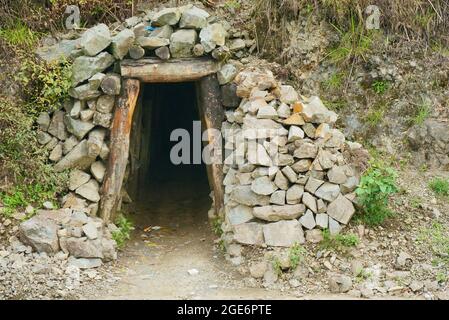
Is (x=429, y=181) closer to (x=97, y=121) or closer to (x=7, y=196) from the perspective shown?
(x=97, y=121)

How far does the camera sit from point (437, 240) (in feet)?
21.7

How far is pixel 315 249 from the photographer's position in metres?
6.56

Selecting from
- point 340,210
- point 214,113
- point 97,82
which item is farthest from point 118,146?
point 340,210

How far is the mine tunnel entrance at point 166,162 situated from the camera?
858cm

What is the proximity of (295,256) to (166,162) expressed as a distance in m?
4.71

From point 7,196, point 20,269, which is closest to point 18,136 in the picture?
point 7,196

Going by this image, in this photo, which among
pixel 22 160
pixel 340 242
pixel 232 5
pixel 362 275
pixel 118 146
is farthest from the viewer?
pixel 232 5

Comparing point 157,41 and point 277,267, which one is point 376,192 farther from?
point 157,41

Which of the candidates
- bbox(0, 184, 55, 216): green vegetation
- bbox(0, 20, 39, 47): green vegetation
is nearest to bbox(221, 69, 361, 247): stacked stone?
bbox(0, 184, 55, 216): green vegetation

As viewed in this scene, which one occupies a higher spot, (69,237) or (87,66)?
(87,66)

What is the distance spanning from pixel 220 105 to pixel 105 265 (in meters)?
2.31

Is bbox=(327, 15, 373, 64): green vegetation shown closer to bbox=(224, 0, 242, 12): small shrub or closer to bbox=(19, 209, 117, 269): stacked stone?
bbox=(224, 0, 242, 12): small shrub

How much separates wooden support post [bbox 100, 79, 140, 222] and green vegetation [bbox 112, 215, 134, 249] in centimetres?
Result: 15

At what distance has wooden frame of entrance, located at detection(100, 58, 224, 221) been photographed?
291 inches
